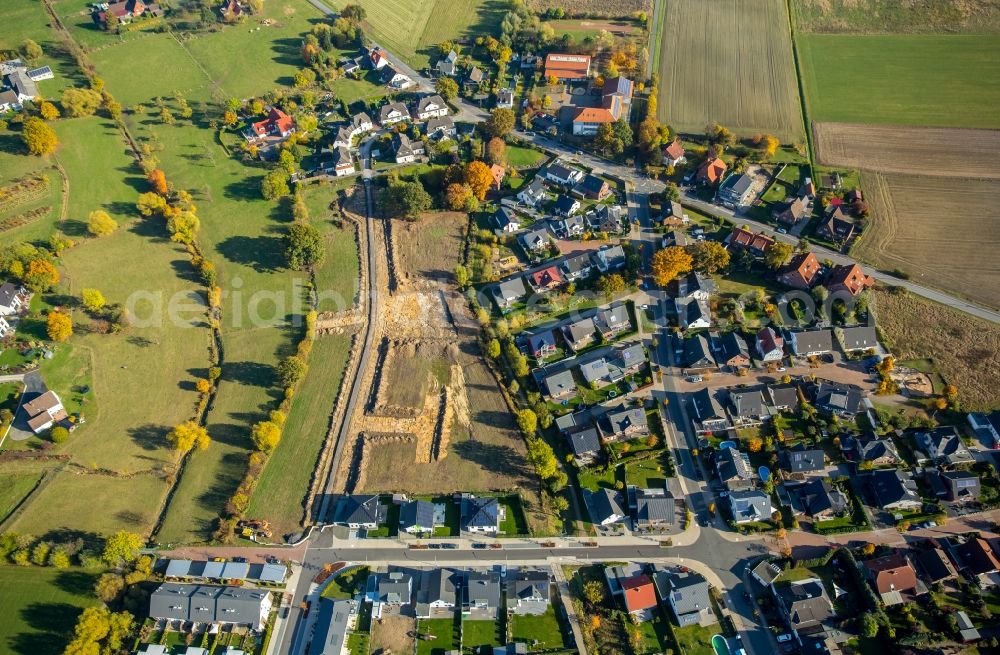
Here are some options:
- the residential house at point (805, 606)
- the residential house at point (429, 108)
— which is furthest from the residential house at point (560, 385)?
the residential house at point (429, 108)

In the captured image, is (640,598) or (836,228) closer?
(640,598)

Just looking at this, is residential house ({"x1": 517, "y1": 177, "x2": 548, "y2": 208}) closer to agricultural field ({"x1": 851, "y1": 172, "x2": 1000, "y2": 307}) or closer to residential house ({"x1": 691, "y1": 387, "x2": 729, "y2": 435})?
residential house ({"x1": 691, "y1": 387, "x2": 729, "y2": 435})

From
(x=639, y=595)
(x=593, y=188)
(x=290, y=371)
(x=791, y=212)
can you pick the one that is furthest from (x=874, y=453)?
(x=290, y=371)

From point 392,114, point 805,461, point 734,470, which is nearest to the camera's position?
point 734,470

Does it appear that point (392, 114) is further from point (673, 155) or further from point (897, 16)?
point (897, 16)

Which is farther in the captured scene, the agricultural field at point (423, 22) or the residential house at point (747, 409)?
the agricultural field at point (423, 22)

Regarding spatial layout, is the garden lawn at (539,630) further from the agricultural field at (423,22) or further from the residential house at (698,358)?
the agricultural field at (423,22)

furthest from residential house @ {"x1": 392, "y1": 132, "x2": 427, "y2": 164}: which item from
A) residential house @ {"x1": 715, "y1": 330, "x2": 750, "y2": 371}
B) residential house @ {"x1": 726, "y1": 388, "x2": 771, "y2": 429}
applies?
residential house @ {"x1": 726, "y1": 388, "x2": 771, "y2": 429}
